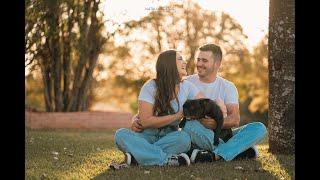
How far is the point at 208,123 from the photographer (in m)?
6.24

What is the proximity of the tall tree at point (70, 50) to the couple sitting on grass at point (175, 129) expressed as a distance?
6312 millimetres

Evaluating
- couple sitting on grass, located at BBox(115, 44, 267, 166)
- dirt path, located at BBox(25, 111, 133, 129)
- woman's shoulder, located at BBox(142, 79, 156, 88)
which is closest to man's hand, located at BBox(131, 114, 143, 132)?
couple sitting on grass, located at BBox(115, 44, 267, 166)

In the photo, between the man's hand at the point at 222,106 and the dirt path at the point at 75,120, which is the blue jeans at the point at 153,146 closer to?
the man's hand at the point at 222,106

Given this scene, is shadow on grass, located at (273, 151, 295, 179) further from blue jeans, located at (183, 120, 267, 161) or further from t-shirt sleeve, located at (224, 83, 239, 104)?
t-shirt sleeve, located at (224, 83, 239, 104)

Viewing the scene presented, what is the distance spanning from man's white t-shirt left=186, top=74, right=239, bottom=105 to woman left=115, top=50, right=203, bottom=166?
1.19 feet

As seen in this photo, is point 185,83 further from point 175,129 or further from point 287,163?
point 287,163

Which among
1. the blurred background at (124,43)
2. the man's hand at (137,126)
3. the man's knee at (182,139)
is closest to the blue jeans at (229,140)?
the man's knee at (182,139)

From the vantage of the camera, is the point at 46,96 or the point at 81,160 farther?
the point at 46,96
